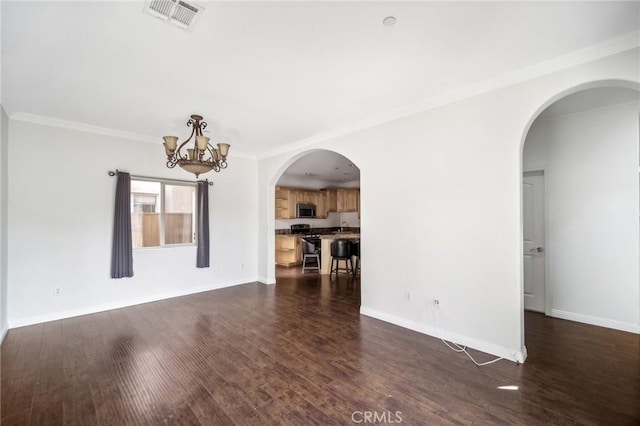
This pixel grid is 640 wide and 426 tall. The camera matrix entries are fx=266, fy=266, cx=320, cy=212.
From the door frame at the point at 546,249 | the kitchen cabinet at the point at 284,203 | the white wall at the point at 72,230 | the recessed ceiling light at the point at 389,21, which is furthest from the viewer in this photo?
the kitchen cabinet at the point at 284,203

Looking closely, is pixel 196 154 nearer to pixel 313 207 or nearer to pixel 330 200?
pixel 313 207

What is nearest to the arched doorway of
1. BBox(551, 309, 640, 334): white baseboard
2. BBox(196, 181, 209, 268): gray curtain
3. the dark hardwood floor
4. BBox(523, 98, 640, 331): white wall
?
BBox(196, 181, 209, 268): gray curtain

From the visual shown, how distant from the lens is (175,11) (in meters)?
1.81

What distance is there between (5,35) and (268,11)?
207 cm

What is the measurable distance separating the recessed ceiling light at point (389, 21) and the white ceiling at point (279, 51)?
0.12ft

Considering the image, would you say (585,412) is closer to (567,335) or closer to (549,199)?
(567,335)

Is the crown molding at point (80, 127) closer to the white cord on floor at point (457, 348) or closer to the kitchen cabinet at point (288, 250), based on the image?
the kitchen cabinet at point (288, 250)

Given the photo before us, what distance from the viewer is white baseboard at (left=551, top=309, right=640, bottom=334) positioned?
330 centimetres

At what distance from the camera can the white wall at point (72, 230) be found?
11.9 ft

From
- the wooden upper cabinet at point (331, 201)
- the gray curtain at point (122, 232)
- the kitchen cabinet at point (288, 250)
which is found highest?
the wooden upper cabinet at point (331, 201)

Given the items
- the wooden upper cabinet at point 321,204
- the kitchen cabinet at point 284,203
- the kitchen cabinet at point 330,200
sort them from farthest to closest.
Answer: the kitchen cabinet at point 330,200 → the wooden upper cabinet at point 321,204 → the kitchen cabinet at point 284,203

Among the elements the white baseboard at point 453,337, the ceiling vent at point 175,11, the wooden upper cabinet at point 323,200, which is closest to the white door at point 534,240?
the white baseboard at point 453,337

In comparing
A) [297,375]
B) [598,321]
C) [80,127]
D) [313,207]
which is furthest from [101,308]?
[598,321]

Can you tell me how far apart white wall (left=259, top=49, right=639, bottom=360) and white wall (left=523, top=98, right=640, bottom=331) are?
5.86 feet
